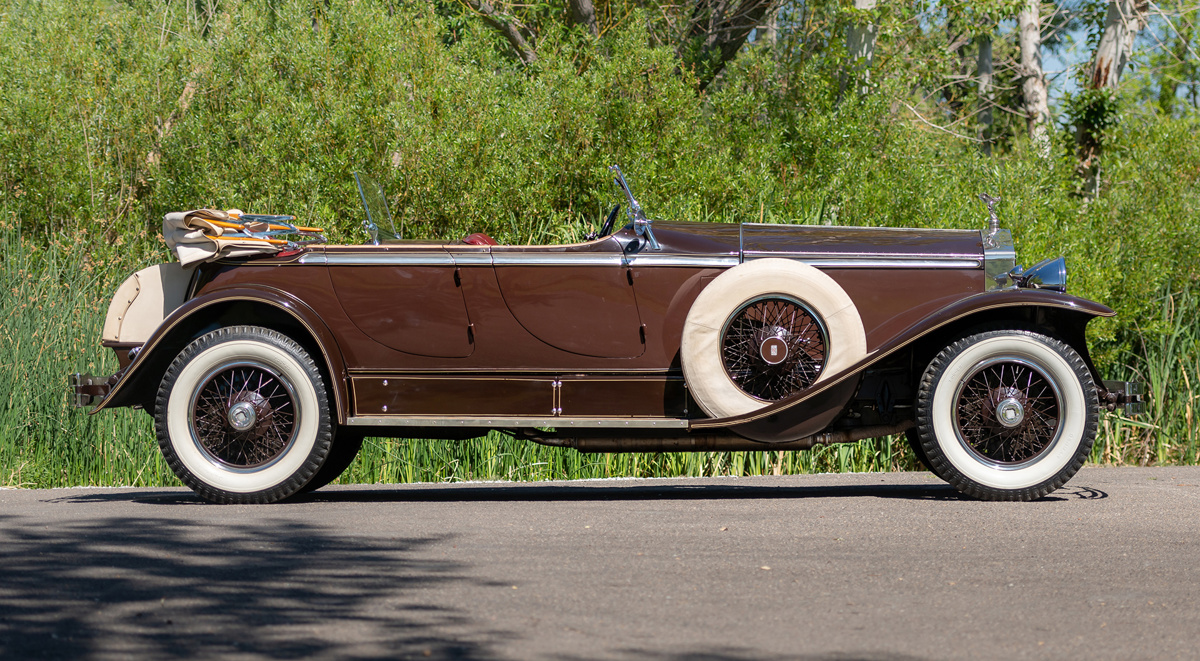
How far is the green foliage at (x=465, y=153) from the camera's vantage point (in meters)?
9.88

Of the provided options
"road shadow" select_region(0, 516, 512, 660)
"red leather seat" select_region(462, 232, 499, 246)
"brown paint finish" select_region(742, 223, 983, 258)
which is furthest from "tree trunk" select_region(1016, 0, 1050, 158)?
"road shadow" select_region(0, 516, 512, 660)

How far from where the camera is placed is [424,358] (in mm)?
5602

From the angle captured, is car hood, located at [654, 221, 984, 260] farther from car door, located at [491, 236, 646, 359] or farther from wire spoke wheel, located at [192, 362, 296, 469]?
wire spoke wheel, located at [192, 362, 296, 469]

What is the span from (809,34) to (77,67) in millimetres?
7920

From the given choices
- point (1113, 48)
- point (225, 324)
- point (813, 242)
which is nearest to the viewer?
point (813, 242)

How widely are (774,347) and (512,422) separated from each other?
51.5 inches

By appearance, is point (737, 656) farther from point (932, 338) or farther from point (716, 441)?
point (932, 338)

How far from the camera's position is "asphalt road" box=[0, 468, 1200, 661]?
293 cm

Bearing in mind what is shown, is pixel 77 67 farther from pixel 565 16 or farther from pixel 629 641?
pixel 629 641

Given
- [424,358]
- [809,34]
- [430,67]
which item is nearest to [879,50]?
[809,34]

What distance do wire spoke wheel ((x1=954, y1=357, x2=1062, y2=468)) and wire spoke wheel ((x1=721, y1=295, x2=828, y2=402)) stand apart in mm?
710

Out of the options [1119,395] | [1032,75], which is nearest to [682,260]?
[1119,395]

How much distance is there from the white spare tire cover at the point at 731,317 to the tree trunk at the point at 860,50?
23.8 ft

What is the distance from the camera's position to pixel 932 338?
5.55m
